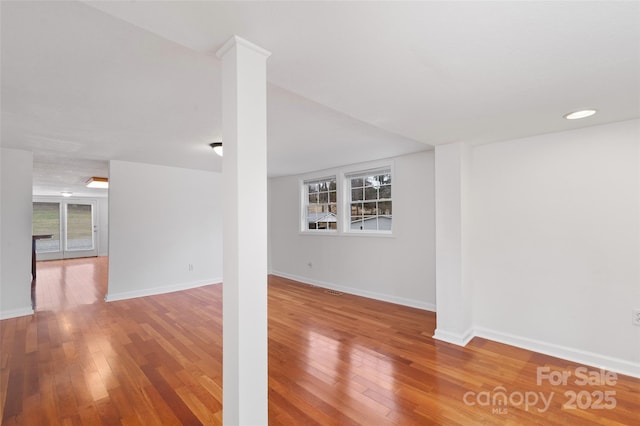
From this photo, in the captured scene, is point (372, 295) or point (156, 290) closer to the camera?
point (372, 295)

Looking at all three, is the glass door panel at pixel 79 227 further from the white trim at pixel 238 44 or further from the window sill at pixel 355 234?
the white trim at pixel 238 44

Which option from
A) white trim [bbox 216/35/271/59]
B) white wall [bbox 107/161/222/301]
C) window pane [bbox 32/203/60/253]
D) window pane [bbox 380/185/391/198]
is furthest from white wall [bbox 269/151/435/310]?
window pane [bbox 32/203/60/253]

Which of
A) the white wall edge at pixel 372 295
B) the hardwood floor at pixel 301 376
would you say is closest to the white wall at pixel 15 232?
the hardwood floor at pixel 301 376

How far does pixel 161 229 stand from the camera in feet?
17.7

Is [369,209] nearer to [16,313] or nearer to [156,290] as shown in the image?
[156,290]

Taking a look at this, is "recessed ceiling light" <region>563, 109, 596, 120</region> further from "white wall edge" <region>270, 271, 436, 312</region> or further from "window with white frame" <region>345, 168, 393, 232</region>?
"white wall edge" <region>270, 271, 436, 312</region>

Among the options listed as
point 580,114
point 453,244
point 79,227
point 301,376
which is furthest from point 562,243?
point 79,227

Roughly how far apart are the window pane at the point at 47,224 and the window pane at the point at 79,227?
0.31 metres

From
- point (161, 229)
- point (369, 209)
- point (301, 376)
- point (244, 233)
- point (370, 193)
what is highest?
point (370, 193)

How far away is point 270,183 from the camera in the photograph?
6.98m

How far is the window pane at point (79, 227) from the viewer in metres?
10.0

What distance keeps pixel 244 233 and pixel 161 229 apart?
16.1 feet

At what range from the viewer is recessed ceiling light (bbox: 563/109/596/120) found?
230 cm

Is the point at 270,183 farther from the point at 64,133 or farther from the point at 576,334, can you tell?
the point at 576,334
